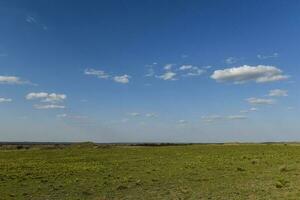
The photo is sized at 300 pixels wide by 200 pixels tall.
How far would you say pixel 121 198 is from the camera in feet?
67.8

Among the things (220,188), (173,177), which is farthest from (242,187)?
(173,177)

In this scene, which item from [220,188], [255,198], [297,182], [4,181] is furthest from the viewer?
[4,181]

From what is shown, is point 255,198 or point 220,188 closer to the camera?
point 255,198

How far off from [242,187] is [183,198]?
16.4ft

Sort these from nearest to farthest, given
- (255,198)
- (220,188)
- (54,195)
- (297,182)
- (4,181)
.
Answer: (255,198)
(54,195)
(220,188)
(297,182)
(4,181)

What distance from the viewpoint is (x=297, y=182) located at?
998 inches

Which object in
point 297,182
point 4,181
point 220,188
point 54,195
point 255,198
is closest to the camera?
point 255,198

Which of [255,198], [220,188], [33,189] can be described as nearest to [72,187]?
[33,189]

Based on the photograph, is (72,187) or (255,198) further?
(72,187)

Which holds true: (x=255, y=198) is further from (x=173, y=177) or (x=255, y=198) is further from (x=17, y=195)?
(x=17, y=195)

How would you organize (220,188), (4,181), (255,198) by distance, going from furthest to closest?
(4,181) < (220,188) < (255,198)

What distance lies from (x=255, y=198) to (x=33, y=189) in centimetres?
1245

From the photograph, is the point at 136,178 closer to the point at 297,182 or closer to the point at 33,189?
the point at 33,189

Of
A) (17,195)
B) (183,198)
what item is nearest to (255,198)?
(183,198)
